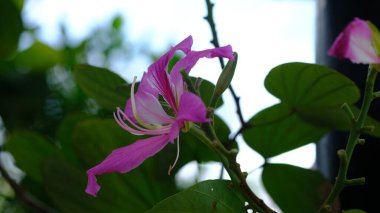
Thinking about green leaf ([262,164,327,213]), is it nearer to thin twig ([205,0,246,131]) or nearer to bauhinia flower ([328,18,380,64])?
thin twig ([205,0,246,131])

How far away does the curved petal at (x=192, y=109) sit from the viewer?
0.85 ft

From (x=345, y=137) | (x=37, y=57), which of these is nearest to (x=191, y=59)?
(x=345, y=137)

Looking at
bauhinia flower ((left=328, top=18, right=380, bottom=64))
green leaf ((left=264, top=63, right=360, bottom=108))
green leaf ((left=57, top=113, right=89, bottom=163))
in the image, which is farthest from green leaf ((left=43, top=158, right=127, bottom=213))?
bauhinia flower ((left=328, top=18, right=380, bottom=64))

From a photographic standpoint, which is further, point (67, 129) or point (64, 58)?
point (64, 58)

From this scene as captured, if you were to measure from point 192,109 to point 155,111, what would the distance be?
0.08m

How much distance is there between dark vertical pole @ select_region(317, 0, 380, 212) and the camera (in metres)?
0.49

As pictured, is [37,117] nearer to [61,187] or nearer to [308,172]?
[61,187]

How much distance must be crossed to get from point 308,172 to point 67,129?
0.29 meters

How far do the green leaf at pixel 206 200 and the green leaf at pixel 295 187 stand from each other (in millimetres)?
142

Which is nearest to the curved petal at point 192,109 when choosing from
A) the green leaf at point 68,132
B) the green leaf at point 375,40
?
the green leaf at point 375,40

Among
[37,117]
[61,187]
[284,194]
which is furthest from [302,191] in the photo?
[37,117]

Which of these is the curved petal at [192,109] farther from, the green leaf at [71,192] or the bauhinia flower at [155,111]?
the green leaf at [71,192]

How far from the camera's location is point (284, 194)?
0.49 metres

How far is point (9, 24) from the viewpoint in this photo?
2.33ft
